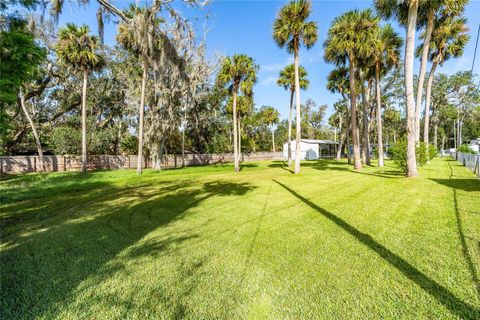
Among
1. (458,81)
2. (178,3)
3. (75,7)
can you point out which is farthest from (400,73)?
(75,7)

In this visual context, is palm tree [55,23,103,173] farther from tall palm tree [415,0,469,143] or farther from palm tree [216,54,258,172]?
tall palm tree [415,0,469,143]

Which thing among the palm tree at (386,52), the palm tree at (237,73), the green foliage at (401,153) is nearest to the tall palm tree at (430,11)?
the palm tree at (386,52)

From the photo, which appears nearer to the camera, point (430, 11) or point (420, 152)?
point (430, 11)

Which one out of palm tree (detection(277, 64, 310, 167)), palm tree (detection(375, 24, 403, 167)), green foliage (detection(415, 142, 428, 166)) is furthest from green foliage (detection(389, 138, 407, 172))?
palm tree (detection(277, 64, 310, 167))

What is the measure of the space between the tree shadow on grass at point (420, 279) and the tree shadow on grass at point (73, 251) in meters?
2.49

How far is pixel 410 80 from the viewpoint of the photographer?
9.66m

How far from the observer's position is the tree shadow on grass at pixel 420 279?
2.00 metres

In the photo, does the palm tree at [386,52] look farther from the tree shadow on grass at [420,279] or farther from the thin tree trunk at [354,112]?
the tree shadow on grass at [420,279]

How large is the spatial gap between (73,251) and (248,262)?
2.70 meters

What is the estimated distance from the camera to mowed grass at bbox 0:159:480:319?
214 cm

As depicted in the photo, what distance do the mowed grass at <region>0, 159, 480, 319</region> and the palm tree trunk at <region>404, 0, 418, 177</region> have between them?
14.7 ft

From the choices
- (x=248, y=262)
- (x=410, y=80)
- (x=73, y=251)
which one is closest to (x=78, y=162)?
(x=73, y=251)

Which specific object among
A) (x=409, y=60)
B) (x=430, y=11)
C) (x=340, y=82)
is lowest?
(x=409, y=60)

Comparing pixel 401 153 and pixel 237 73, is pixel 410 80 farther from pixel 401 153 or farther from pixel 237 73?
pixel 237 73
